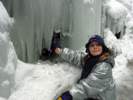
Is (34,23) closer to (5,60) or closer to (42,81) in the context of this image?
(42,81)

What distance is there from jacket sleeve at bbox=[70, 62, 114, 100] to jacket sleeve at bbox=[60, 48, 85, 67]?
523mm

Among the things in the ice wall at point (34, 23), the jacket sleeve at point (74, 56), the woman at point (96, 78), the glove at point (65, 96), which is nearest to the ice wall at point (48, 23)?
the ice wall at point (34, 23)

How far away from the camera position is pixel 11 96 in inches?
142

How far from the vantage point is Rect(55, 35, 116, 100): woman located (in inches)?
137

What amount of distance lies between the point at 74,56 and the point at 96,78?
656mm

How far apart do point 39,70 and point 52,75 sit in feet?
0.65

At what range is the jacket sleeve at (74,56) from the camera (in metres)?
4.02

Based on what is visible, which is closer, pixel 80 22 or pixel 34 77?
pixel 34 77

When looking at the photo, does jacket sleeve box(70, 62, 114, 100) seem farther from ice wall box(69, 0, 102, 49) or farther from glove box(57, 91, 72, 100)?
ice wall box(69, 0, 102, 49)

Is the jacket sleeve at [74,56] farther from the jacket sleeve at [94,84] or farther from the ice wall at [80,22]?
the ice wall at [80,22]

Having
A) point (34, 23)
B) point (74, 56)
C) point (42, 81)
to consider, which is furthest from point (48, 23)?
point (42, 81)

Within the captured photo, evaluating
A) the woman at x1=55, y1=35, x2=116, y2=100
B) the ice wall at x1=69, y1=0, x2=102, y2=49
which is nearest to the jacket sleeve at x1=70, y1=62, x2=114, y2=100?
the woman at x1=55, y1=35, x2=116, y2=100

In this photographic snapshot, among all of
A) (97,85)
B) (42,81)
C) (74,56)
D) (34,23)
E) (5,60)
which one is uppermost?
(34,23)

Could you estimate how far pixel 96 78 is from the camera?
3.48 m
